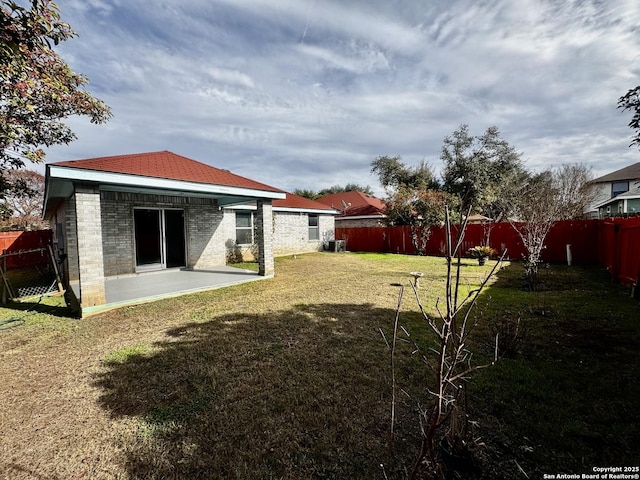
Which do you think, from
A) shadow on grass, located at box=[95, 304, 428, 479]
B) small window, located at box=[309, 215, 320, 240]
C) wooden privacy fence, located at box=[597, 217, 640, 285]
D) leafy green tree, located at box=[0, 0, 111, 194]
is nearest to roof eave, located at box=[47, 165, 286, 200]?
leafy green tree, located at box=[0, 0, 111, 194]

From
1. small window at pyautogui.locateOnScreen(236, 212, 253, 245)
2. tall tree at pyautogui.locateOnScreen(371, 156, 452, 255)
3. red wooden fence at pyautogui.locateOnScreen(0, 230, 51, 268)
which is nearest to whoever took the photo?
Answer: small window at pyautogui.locateOnScreen(236, 212, 253, 245)

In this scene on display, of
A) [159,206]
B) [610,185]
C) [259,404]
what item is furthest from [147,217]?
[610,185]

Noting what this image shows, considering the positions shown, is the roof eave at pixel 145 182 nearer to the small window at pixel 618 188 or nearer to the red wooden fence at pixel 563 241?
the red wooden fence at pixel 563 241

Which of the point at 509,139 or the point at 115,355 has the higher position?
the point at 509,139

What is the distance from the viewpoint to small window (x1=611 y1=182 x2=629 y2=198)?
1017 inches

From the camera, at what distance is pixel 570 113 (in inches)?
606

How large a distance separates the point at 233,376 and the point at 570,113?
21045mm

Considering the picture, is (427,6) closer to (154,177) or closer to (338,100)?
(338,100)

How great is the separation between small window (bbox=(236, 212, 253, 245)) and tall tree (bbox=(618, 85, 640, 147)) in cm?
1266

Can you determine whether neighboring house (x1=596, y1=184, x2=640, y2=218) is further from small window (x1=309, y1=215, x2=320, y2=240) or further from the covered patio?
the covered patio

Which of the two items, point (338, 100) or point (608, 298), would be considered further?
point (338, 100)

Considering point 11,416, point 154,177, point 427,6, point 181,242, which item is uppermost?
point 427,6

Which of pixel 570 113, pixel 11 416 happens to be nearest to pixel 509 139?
pixel 570 113

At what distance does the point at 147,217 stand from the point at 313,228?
1001cm
